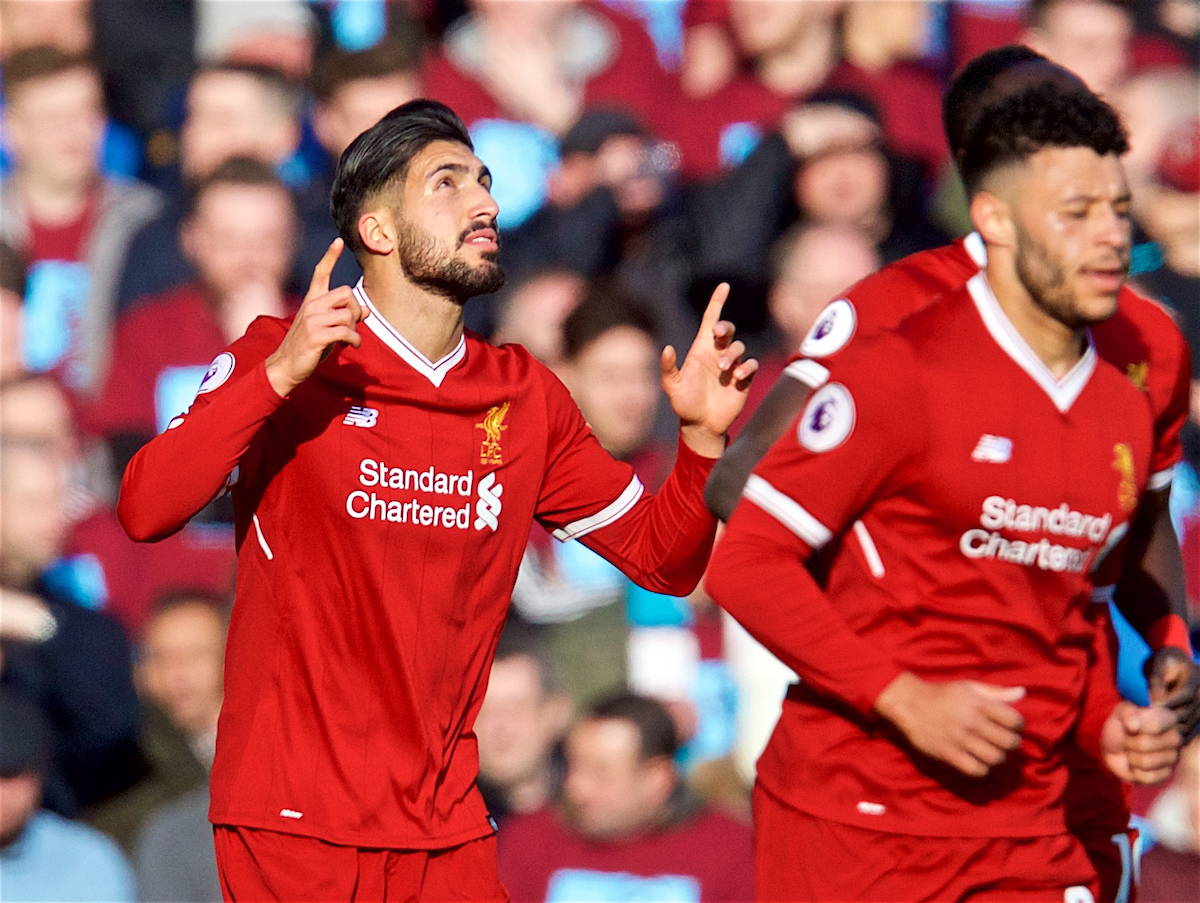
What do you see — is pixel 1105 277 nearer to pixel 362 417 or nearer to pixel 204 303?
pixel 362 417

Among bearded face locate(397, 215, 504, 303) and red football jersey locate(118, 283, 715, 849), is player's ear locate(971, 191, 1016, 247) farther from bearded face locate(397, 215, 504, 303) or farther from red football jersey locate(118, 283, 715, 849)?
bearded face locate(397, 215, 504, 303)

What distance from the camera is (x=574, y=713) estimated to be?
5.88m

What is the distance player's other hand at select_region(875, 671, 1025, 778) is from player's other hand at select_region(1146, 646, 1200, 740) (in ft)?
1.35

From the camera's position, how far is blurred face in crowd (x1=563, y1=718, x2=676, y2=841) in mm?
5586

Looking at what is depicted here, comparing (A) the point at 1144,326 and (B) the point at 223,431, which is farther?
(A) the point at 1144,326

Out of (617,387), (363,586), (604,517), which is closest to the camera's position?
(363,586)

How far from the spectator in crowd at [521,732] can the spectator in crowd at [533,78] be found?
211 centimetres

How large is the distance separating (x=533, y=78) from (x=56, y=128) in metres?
2.05

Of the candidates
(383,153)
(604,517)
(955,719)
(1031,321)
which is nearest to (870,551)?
(955,719)

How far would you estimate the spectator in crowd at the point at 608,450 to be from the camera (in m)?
5.96

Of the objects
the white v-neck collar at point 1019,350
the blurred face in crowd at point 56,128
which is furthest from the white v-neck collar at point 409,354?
the blurred face in crowd at point 56,128

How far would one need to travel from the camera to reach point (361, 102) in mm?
7027

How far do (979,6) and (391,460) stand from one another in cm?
538

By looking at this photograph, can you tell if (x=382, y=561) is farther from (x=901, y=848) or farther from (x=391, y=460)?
(x=901, y=848)
